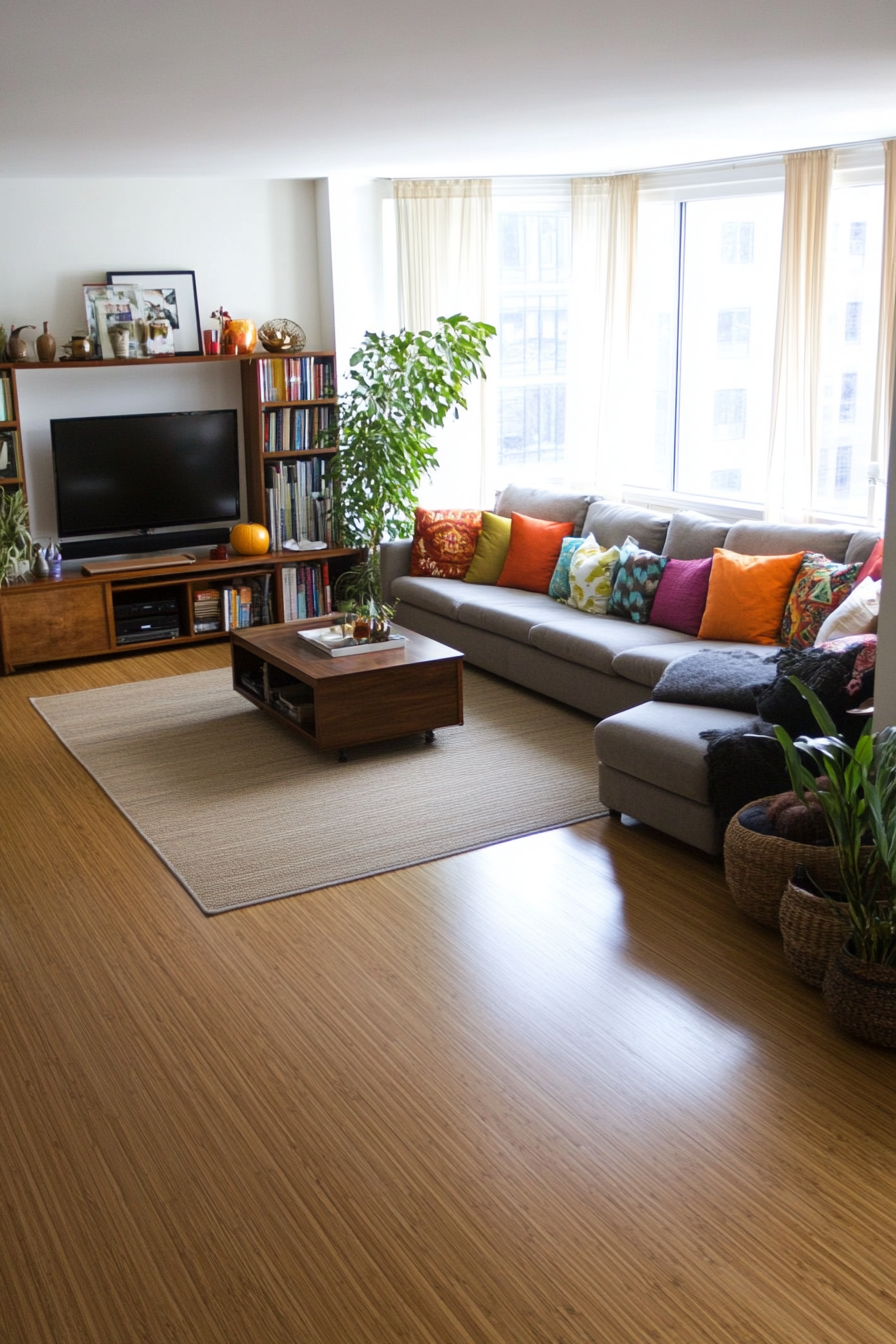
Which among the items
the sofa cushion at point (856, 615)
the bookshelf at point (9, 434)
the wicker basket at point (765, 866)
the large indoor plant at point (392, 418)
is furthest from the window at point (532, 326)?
the wicker basket at point (765, 866)

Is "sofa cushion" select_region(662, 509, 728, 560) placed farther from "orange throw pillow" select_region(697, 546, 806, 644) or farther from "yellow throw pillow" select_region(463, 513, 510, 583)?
"yellow throw pillow" select_region(463, 513, 510, 583)

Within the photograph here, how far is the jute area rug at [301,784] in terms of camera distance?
13.9 ft

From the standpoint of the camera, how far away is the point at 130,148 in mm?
5195

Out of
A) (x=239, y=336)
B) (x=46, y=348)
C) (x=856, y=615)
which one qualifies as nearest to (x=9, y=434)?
(x=46, y=348)

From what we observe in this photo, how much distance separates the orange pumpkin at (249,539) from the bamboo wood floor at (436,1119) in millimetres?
A: 3138

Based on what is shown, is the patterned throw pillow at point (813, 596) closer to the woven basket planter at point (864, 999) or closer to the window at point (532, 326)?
the woven basket planter at point (864, 999)

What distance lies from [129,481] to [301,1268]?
17.0 ft

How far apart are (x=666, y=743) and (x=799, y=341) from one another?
291 centimetres

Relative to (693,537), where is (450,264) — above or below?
above

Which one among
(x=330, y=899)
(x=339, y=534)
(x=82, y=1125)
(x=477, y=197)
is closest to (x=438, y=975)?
(x=330, y=899)

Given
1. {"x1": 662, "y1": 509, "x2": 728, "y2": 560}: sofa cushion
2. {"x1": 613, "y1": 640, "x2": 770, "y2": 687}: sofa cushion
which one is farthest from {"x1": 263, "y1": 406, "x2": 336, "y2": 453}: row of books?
{"x1": 613, "y1": 640, "x2": 770, "y2": 687}: sofa cushion

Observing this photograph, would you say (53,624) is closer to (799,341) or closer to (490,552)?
(490,552)

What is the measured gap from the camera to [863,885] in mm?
3115

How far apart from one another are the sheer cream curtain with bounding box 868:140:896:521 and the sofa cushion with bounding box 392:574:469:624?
2.10 meters
